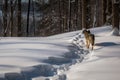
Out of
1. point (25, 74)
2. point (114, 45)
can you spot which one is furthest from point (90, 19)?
point (25, 74)

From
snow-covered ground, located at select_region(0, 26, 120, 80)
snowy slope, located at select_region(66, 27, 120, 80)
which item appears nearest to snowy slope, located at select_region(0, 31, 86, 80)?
snow-covered ground, located at select_region(0, 26, 120, 80)

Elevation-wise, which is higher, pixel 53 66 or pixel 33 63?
pixel 33 63

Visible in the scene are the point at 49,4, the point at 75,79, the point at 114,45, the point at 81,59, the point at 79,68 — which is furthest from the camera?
the point at 49,4

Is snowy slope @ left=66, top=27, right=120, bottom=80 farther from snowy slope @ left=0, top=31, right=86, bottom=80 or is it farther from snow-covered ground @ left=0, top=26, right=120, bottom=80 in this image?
snowy slope @ left=0, top=31, right=86, bottom=80

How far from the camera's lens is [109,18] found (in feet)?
93.6

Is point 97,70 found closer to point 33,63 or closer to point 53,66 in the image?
point 53,66

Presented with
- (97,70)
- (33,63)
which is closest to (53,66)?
(33,63)

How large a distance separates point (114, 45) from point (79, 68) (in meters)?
6.15

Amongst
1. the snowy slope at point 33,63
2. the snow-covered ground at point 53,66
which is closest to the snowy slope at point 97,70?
the snow-covered ground at point 53,66

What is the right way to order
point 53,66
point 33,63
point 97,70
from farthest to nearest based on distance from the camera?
point 53,66 < point 33,63 < point 97,70

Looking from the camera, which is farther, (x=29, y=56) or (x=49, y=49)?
(x=49, y=49)

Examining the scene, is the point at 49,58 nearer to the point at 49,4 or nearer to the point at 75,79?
the point at 75,79

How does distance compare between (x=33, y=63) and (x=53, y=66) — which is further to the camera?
(x=53, y=66)

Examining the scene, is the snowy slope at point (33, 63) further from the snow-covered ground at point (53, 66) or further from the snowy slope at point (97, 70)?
the snowy slope at point (97, 70)
